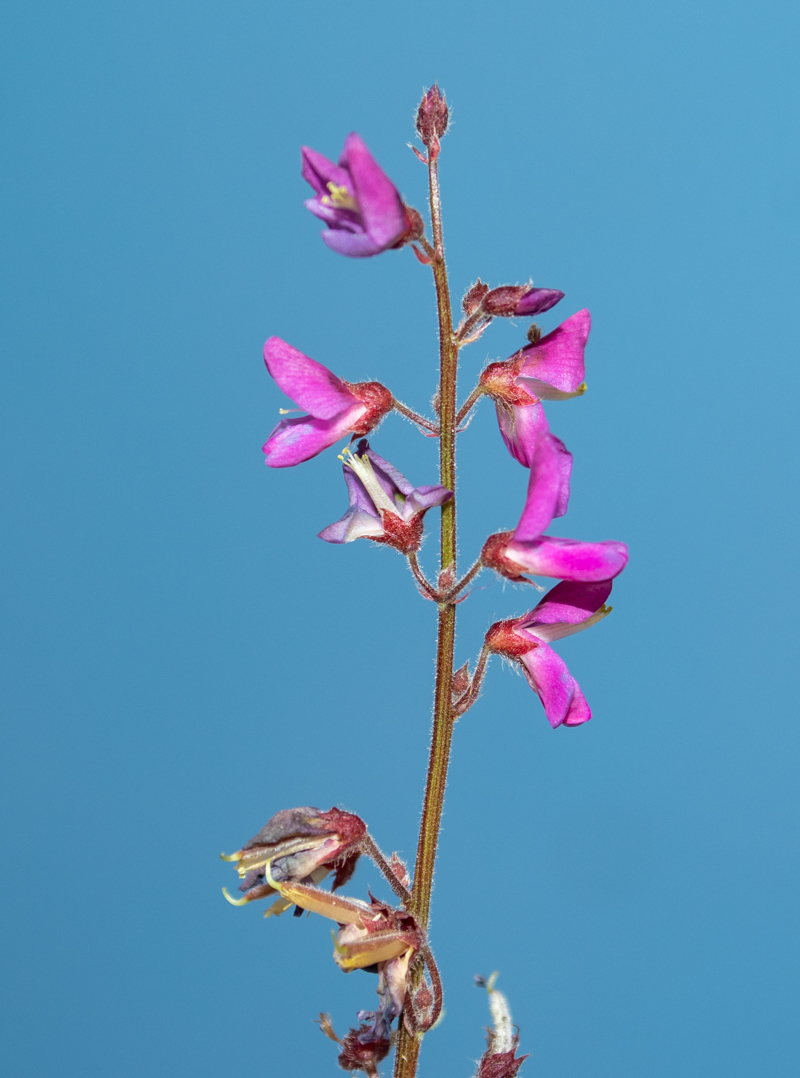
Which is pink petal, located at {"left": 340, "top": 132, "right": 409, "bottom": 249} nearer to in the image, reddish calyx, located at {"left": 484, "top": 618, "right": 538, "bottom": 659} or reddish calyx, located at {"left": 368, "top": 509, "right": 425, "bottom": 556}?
reddish calyx, located at {"left": 368, "top": 509, "right": 425, "bottom": 556}

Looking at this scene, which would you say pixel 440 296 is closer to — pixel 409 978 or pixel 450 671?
pixel 450 671

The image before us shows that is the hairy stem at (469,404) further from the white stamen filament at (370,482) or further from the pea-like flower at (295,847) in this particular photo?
the pea-like flower at (295,847)

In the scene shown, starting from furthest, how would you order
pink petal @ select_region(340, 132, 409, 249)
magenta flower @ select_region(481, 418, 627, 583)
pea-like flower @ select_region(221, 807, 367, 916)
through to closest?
pea-like flower @ select_region(221, 807, 367, 916) → magenta flower @ select_region(481, 418, 627, 583) → pink petal @ select_region(340, 132, 409, 249)

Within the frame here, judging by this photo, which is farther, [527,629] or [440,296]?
[527,629]

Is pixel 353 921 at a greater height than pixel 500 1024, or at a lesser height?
greater

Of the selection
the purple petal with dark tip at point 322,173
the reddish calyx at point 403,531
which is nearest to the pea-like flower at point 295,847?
the reddish calyx at point 403,531

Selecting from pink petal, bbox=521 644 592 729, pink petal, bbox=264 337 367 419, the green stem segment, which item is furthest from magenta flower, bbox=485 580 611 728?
pink petal, bbox=264 337 367 419

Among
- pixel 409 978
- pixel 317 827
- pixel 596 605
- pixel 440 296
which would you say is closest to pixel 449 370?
pixel 440 296
